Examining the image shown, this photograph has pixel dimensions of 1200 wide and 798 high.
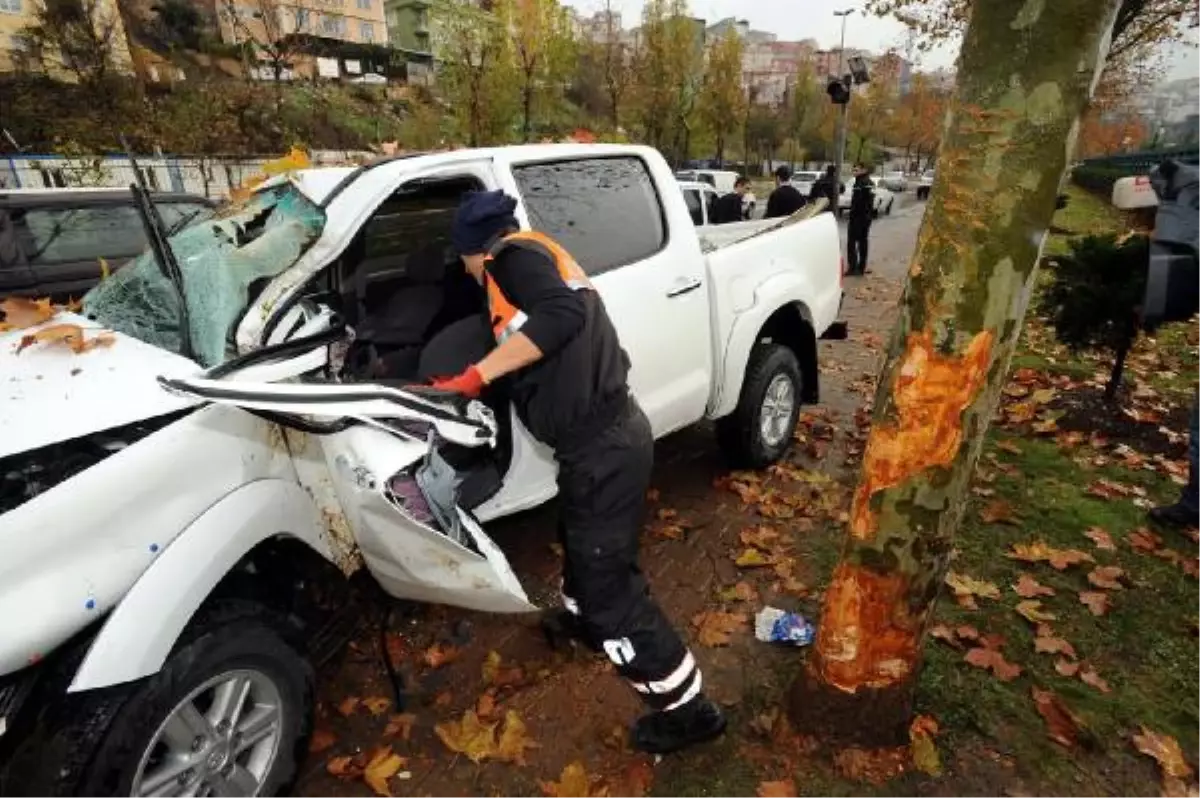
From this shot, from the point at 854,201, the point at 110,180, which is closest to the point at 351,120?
the point at 110,180

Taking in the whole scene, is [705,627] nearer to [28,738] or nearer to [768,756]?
[768,756]

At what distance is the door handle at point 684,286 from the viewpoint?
3.58 metres

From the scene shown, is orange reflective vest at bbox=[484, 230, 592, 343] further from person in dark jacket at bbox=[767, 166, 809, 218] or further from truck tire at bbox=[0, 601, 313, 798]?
person in dark jacket at bbox=[767, 166, 809, 218]

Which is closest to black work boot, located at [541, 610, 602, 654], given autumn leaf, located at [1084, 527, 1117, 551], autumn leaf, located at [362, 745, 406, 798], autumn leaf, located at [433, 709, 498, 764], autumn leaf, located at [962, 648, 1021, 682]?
autumn leaf, located at [433, 709, 498, 764]

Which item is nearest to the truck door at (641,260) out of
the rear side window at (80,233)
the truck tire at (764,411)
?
the truck tire at (764,411)

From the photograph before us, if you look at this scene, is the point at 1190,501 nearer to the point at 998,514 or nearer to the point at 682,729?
the point at 998,514

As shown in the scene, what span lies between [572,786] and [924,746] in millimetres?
1178

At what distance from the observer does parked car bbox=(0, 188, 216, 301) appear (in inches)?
241

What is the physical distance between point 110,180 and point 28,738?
16205 millimetres

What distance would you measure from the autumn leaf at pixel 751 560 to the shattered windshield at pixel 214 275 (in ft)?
8.05

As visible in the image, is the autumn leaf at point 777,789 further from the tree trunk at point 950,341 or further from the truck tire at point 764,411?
the truck tire at point 764,411

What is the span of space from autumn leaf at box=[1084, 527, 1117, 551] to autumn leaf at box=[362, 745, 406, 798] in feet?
11.4

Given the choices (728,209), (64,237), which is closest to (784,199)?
(728,209)

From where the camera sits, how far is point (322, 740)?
2.68m
